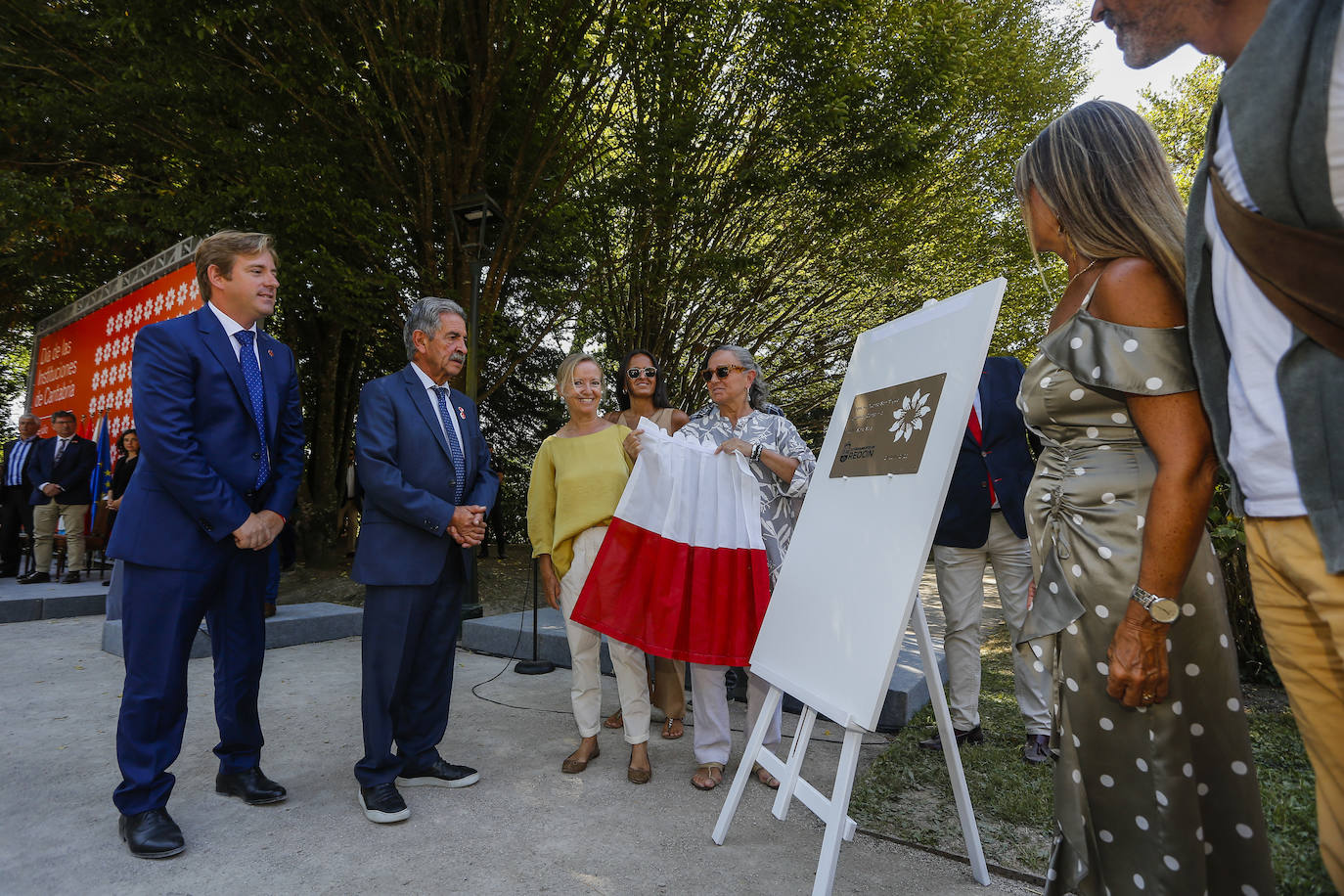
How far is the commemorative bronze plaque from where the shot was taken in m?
2.23

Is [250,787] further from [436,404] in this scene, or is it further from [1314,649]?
[1314,649]

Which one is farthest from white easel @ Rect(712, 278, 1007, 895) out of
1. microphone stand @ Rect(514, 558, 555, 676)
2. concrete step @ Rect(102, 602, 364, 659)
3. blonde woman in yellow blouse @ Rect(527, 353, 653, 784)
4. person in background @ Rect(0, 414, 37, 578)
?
person in background @ Rect(0, 414, 37, 578)

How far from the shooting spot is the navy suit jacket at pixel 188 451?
8.73 ft

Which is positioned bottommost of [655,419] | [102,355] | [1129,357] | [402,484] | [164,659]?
[164,659]

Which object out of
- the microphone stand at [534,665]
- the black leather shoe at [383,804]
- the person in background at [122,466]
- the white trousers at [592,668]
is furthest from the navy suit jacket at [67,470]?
the black leather shoe at [383,804]

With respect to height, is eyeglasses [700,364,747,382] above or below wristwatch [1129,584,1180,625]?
above

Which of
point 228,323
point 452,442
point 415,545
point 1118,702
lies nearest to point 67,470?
point 228,323

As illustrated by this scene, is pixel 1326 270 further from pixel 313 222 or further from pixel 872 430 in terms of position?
pixel 313 222

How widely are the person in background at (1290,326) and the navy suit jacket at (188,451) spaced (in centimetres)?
301

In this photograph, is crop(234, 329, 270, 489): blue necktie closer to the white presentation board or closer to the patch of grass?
the white presentation board

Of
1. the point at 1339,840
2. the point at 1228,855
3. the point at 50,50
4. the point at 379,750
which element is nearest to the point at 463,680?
the point at 379,750

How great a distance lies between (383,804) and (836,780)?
70.9 inches

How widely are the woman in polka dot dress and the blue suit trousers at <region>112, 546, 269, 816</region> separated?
2836 mm

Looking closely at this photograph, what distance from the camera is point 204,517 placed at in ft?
8.83
